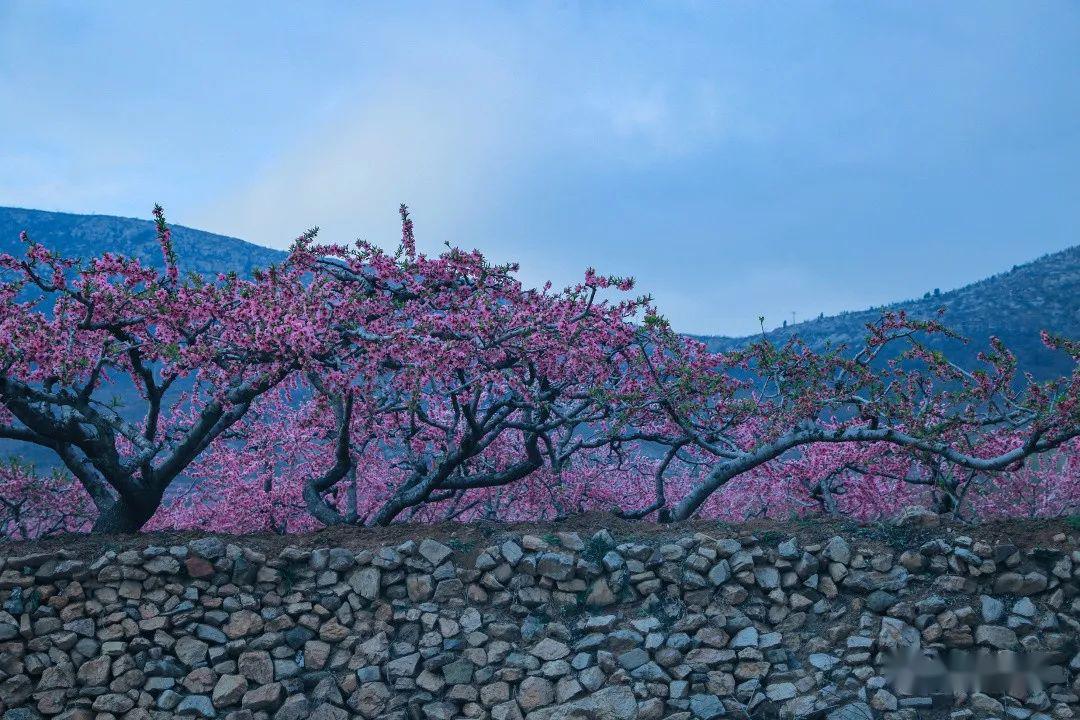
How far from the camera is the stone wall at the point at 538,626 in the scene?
318 inches

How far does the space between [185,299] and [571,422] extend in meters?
5.20

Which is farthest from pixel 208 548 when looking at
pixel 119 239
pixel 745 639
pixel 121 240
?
pixel 119 239

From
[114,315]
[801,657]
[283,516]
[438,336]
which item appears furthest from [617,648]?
[283,516]

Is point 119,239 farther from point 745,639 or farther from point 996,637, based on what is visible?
point 996,637

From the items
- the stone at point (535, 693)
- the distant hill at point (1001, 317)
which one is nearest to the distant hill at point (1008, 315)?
the distant hill at point (1001, 317)

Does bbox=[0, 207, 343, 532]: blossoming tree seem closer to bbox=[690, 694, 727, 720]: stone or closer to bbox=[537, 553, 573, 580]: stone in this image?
bbox=[537, 553, 573, 580]: stone

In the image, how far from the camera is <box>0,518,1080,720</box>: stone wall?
8078 millimetres

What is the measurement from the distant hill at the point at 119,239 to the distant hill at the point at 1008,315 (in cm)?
4219

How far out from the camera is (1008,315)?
156ft

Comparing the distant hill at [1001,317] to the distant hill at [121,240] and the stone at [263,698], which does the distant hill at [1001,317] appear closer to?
the distant hill at [121,240]

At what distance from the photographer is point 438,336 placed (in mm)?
10352

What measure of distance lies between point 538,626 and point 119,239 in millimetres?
73978

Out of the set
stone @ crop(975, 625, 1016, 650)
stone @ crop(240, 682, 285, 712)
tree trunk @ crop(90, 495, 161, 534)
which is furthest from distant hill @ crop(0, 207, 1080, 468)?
stone @ crop(240, 682, 285, 712)

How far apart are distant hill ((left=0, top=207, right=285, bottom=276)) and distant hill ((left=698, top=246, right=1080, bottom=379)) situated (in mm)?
42187
